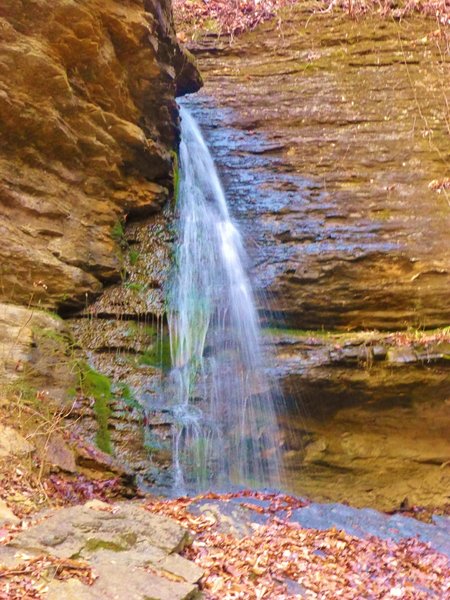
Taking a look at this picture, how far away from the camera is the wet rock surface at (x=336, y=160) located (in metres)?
8.09

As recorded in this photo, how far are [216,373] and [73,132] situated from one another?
12.5 ft

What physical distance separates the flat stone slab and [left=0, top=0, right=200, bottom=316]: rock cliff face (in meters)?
3.91

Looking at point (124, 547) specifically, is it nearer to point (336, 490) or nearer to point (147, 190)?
point (336, 490)

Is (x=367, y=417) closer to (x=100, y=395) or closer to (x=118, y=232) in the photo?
(x=100, y=395)

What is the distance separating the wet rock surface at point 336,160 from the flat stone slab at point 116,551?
4.68 m

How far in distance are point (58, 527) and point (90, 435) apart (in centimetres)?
297

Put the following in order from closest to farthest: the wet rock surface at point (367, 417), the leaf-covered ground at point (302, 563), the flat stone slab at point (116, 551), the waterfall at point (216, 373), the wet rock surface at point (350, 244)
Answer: the flat stone slab at point (116, 551) < the leaf-covered ground at point (302, 563) < the waterfall at point (216, 373) < the wet rock surface at point (367, 417) < the wet rock surface at point (350, 244)

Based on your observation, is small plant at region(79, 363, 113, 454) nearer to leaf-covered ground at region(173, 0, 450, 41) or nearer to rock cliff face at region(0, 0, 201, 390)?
rock cliff face at region(0, 0, 201, 390)

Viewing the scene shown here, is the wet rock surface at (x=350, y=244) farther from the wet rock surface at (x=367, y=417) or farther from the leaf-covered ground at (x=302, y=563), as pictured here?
the leaf-covered ground at (x=302, y=563)

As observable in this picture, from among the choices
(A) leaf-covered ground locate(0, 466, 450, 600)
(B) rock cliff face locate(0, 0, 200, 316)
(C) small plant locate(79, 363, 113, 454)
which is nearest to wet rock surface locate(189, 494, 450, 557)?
(A) leaf-covered ground locate(0, 466, 450, 600)

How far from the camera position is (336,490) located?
7375 millimetres

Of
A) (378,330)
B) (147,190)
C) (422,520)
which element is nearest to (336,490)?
(422,520)

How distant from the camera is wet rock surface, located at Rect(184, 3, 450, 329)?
8.09 m

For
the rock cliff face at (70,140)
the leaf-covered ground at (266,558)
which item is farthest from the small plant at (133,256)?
the leaf-covered ground at (266,558)
